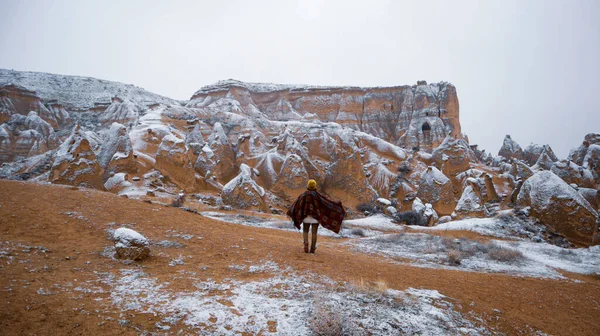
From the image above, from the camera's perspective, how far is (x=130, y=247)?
5.07 m

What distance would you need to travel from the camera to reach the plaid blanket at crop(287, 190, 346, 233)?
6.59 meters

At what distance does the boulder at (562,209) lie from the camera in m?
12.9

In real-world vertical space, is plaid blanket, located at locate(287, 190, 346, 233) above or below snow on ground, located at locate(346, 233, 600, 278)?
above

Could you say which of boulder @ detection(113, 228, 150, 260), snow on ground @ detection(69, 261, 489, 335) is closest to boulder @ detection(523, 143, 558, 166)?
snow on ground @ detection(69, 261, 489, 335)

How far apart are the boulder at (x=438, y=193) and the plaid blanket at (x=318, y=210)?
17.9 meters

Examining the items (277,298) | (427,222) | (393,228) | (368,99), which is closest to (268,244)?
(277,298)

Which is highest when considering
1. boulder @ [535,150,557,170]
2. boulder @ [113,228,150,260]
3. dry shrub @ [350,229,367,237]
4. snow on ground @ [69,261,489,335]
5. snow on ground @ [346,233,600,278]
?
boulder @ [535,150,557,170]

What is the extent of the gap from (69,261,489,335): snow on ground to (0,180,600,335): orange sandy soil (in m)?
0.19

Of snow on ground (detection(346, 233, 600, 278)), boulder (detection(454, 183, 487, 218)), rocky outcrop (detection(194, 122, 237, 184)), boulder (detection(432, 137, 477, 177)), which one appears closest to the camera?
snow on ground (detection(346, 233, 600, 278))

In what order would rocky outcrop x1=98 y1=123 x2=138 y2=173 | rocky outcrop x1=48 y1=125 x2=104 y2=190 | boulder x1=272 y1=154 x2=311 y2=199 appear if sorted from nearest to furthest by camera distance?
rocky outcrop x1=48 y1=125 x2=104 y2=190, rocky outcrop x1=98 y1=123 x2=138 y2=173, boulder x1=272 y1=154 x2=311 y2=199

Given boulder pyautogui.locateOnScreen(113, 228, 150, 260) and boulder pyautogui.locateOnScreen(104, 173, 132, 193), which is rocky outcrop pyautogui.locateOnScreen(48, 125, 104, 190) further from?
boulder pyautogui.locateOnScreen(113, 228, 150, 260)

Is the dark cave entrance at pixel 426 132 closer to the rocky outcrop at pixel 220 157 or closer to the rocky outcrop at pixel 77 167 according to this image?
the rocky outcrop at pixel 220 157

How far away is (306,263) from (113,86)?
6957 centimetres

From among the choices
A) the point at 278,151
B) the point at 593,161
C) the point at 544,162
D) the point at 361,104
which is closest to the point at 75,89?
the point at 278,151
